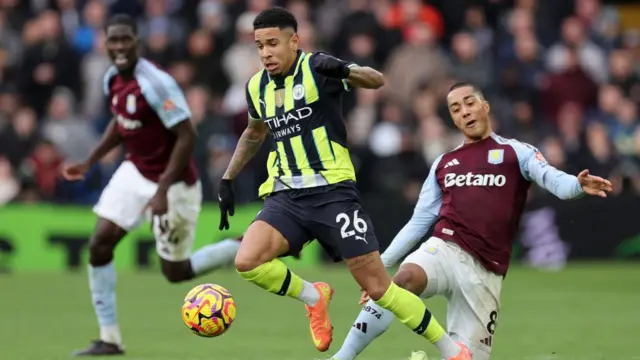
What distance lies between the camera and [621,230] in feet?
61.6

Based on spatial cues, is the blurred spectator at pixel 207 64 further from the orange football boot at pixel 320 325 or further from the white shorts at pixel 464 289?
the white shorts at pixel 464 289

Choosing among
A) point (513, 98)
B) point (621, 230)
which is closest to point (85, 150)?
point (513, 98)

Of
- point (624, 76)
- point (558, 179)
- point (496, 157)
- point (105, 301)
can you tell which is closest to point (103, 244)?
point (105, 301)

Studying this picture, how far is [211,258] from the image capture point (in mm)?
11828

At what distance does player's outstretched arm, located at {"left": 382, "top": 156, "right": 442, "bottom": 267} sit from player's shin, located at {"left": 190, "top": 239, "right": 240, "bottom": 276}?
313 cm

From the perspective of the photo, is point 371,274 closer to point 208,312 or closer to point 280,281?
point 280,281

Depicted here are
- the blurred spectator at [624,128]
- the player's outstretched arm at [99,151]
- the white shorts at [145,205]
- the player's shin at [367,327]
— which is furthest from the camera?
the blurred spectator at [624,128]

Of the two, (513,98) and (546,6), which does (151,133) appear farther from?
(546,6)

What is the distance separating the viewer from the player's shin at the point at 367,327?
28.6 feet

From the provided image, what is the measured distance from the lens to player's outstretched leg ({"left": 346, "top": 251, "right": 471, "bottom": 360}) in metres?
8.29

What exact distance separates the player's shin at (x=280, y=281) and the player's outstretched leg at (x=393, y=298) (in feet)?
1.61

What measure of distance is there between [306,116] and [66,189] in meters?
10.9

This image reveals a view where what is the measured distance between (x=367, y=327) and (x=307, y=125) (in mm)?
1386

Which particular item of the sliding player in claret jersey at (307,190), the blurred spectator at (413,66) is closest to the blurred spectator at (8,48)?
the blurred spectator at (413,66)
